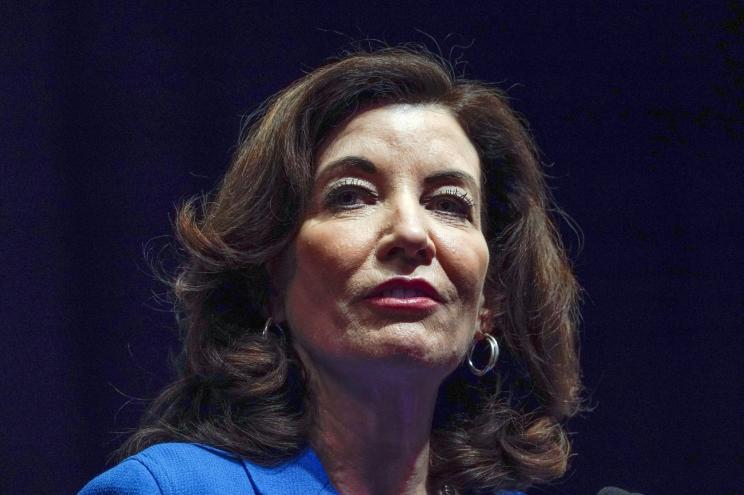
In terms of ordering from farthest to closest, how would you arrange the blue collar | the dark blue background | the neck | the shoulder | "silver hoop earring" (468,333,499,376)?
the dark blue background
"silver hoop earring" (468,333,499,376)
the neck
the blue collar
the shoulder

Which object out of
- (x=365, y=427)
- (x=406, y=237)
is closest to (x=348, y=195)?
(x=406, y=237)

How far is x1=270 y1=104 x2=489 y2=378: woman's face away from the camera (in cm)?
215

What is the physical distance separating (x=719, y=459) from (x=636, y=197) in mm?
601

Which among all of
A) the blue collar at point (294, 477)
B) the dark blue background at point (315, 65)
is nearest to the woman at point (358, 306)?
the blue collar at point (294, 477)

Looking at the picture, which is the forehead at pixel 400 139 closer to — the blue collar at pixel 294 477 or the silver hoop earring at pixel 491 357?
the silver hoop earring at pixel 491 357

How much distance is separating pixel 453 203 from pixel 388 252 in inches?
8.3

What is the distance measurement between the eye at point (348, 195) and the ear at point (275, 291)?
152 mm

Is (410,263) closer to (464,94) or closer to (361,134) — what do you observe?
(361,134)

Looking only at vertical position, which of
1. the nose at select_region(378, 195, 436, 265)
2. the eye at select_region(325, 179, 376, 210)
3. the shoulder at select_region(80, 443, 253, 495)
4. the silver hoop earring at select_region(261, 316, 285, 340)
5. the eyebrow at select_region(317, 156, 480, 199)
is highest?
the eyebrow at select_region(317, 156, 480, 199)

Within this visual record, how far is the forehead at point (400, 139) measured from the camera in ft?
7.47

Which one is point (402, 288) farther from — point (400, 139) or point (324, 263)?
point (400, 139)

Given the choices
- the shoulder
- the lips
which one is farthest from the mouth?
the shoulder

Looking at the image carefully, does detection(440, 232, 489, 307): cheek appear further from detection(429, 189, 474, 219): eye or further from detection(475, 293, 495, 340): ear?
detection(475, 293, 495, 340): ear

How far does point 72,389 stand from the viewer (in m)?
2.57
